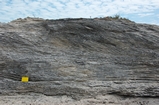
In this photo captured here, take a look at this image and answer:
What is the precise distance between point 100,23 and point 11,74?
423 cm

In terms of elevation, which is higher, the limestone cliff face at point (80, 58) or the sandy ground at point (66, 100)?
the limestone cliff face at point (80, 58)

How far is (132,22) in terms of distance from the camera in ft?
28.6

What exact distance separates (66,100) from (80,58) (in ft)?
6.06

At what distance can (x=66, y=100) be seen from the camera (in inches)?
261

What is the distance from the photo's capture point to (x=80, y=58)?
768 centimetres

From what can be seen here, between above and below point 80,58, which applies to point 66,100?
below

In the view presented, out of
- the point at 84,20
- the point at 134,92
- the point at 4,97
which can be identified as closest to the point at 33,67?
the point at 4,97

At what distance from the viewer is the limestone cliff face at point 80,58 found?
6.99 meters

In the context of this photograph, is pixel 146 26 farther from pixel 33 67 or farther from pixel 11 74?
pixel 11 74

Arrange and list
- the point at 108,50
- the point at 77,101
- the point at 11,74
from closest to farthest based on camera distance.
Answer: the point at 77,101 → the point at 11,74 → the point at 108,50

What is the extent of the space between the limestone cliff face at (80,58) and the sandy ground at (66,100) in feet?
0.62

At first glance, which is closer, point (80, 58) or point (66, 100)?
point (66, 100)

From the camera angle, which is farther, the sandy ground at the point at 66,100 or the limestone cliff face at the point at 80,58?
the limestone cliff face at the point at 80,58

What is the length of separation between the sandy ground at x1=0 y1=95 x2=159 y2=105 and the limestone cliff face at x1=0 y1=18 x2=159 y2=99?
0.62 ft
